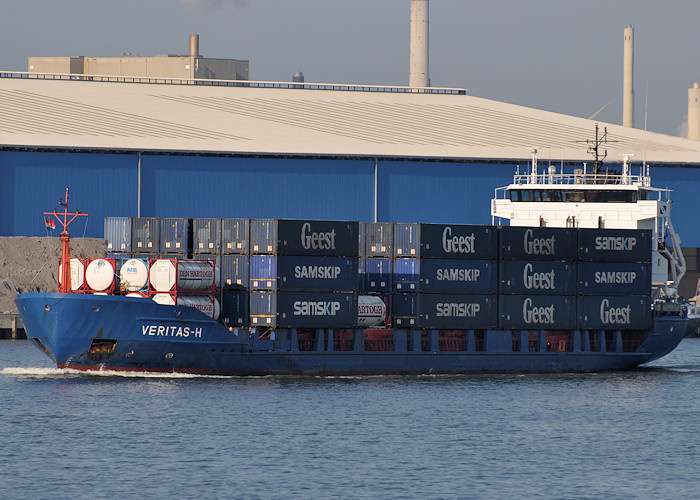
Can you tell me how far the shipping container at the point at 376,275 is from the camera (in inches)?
1997

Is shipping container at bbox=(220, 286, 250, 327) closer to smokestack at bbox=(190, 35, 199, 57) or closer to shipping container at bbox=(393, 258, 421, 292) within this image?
shipping container at bbox=(393, 258, 421, 292)

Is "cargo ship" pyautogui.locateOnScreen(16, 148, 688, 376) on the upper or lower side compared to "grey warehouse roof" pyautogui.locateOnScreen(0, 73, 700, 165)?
lower

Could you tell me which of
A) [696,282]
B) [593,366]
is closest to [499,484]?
[593,366]

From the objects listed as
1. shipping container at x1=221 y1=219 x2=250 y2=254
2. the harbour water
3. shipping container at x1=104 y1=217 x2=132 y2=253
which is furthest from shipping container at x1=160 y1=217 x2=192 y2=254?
the harbour water

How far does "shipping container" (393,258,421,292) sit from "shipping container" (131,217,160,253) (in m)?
10.2

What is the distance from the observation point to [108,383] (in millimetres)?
45219

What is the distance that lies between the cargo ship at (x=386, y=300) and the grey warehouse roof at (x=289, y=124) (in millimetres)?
28851

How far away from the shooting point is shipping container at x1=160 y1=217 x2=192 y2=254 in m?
48.8

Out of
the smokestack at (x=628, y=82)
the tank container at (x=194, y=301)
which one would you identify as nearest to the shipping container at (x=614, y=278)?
the tank container at (x=194, y=301)

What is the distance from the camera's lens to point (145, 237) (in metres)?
48.8

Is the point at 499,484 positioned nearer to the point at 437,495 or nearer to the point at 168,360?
the point at 437,495

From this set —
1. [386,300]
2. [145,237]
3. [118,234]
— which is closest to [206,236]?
[145,237]

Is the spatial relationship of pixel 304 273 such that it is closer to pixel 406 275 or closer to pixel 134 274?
pixel 406 275

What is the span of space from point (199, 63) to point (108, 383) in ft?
294
